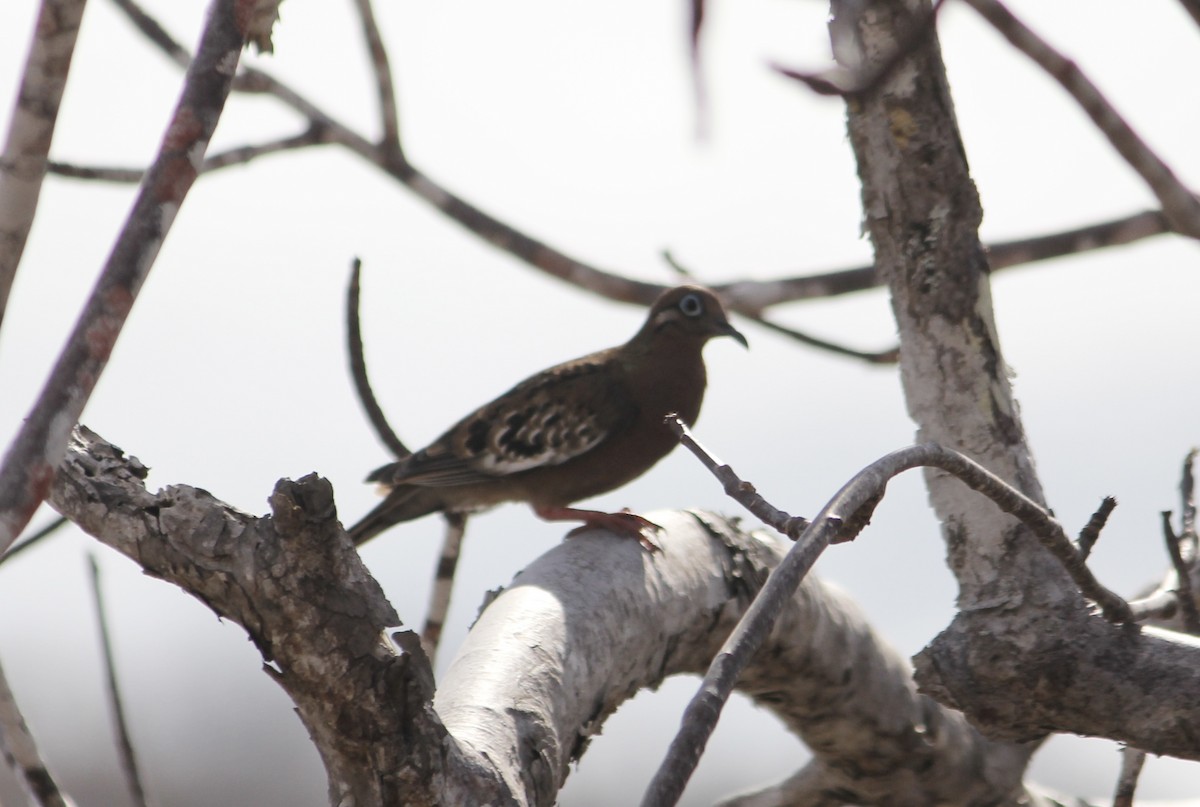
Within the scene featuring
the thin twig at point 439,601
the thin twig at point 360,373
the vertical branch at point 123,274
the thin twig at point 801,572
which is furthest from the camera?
the thin twig at point 439,601

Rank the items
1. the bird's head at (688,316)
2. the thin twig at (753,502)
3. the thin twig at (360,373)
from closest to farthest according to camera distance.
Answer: the thin twig at (753,502) → the thin twig at (360,373) → the bird's head at (688,316)

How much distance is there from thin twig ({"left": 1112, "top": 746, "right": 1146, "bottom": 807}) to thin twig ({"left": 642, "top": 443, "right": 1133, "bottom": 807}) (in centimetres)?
67

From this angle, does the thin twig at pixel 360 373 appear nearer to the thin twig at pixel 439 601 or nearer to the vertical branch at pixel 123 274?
the thin twig at pixel 439 601

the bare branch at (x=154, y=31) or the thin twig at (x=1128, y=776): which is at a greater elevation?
the bare branch at (x=154, y=31)

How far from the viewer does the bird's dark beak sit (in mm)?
6404

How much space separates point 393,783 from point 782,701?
2.25m

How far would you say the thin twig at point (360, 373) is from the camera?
376cm

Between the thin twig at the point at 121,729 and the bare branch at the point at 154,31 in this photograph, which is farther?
the bare branch at the point at 154,31

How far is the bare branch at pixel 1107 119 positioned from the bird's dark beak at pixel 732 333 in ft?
Result: 12.9

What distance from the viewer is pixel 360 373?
163 inches

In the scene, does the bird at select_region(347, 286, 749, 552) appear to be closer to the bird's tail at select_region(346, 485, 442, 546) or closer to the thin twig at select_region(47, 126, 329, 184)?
the bird's tail at select_region(346, 485, 442, 546)

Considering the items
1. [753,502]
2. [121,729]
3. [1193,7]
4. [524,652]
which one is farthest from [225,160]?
[1193,7]

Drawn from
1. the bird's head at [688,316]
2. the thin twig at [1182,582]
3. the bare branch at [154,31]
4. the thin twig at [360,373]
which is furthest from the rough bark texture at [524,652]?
the bird's head at [688,316]

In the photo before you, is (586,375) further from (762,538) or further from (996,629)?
(996,629)
